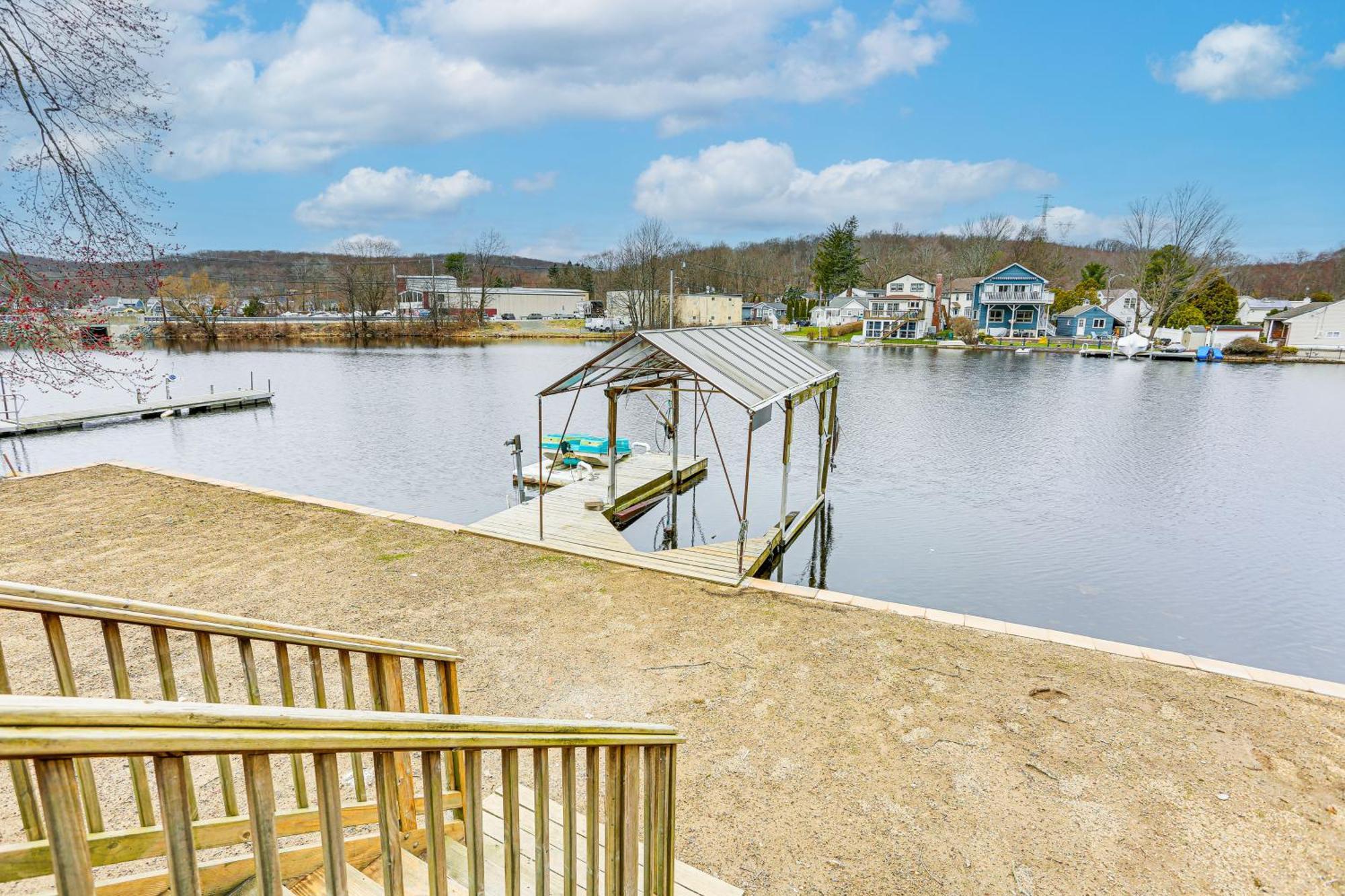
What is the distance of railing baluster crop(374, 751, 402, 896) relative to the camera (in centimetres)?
137

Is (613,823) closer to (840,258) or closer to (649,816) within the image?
(649,816)

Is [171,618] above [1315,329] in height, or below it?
above

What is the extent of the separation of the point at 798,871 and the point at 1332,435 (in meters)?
24.7

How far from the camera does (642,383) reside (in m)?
11.6

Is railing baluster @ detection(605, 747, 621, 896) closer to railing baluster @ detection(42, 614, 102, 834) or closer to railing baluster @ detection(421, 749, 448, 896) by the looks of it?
railing baluster @ detection(421, 749, 448, 896)

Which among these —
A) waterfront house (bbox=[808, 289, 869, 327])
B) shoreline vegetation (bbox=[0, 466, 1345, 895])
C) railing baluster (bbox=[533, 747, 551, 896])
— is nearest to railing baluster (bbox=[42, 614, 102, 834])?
railing baluster (bbox=[533, 747, 551, 896])

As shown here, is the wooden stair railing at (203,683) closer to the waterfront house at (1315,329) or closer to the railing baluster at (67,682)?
the railing baluster at (67,682)

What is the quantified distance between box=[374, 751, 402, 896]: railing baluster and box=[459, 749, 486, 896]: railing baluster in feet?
0.50

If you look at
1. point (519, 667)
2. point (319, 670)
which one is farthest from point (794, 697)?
point (319, 670)

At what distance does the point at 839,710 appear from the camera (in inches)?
197

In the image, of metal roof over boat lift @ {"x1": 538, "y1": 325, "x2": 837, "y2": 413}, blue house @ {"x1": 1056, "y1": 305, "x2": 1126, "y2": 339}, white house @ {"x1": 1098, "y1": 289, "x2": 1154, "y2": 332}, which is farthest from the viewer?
white house @ {"x1": 1098, "y1": 289, "x2": 1154, "y2": 332}

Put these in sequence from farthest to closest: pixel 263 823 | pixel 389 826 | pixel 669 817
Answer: pixel 669 817 → pixel 389 826 → pixel 263 823

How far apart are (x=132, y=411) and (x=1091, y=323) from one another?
64.1 meters

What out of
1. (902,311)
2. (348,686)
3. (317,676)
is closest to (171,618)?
(317,676)
